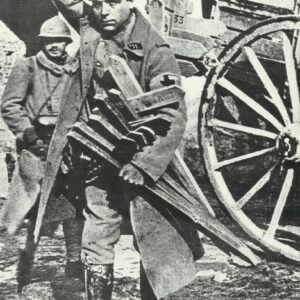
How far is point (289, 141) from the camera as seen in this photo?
13.0 ft

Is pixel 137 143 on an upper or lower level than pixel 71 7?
lower

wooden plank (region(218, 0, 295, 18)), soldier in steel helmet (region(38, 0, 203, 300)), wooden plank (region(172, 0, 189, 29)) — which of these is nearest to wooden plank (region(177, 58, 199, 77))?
wooden plank (region(172, 0, 189, 29))

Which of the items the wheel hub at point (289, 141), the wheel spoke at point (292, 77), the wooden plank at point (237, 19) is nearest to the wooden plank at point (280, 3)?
the wooden plank at point (237, 19)

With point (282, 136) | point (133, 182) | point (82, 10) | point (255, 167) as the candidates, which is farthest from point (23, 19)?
point (255, 167)

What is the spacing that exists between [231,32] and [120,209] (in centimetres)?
142

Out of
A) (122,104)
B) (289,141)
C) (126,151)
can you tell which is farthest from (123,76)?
(289,141)

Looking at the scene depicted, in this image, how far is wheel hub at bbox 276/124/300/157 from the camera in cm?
393

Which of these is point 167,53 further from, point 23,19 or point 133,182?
point 23,19

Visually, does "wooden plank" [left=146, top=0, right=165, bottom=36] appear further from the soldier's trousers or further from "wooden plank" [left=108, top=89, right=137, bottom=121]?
the soldier's trousers

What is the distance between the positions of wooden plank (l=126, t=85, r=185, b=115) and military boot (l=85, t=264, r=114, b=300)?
33.5 inches

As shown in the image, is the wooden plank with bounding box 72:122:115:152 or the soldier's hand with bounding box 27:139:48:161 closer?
the wooden plank with bounding box 72:122:115:152

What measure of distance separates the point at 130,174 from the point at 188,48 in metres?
1.02

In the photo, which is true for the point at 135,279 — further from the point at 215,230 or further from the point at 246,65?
the point at 246,65

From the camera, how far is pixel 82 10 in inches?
144
